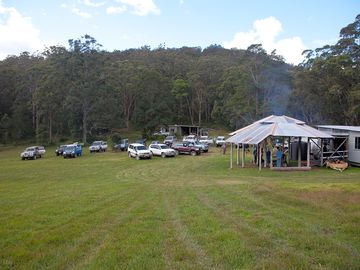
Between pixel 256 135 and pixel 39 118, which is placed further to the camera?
pixel 39 118

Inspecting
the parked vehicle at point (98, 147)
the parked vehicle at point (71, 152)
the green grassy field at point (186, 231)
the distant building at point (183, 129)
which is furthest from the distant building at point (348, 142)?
the distant building at point (183, 129)

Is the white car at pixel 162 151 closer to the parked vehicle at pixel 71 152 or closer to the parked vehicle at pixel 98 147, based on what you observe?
the parked vehicle at pixel 71 152

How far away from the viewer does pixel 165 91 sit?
77.7 m

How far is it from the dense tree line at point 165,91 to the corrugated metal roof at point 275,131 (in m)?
23.3

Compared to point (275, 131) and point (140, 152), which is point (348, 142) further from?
point (140, 152)

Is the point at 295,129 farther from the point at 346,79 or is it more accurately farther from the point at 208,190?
the point at 346,79

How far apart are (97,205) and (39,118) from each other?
70.8 meters

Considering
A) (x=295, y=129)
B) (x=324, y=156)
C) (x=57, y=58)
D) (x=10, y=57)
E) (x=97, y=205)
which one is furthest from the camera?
(x=10, y=57)

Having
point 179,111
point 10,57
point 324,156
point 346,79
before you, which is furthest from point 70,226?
point 10,57

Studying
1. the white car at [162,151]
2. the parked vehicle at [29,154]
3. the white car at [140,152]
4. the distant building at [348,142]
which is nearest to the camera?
the distant building at [348,142]

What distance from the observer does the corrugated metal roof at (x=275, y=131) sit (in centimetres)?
2652

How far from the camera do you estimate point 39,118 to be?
77.4 m

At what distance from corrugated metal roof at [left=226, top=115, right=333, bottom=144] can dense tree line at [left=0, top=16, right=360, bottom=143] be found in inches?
918

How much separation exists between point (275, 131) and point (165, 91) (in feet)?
172
